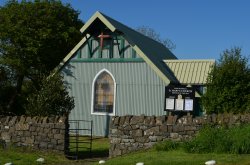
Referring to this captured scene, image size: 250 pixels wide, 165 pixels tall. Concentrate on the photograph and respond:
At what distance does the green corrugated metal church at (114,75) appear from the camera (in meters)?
26.5

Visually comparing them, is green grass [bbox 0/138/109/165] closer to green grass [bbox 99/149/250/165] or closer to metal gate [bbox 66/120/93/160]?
metal gate [bbox 66/120/93/160]

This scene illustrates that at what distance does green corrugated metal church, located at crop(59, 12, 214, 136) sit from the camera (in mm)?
26516

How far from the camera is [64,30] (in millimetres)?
33750

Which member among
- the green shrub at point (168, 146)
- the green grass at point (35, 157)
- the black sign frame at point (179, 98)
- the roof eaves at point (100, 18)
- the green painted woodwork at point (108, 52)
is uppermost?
the roof eaves at point (100, 18)

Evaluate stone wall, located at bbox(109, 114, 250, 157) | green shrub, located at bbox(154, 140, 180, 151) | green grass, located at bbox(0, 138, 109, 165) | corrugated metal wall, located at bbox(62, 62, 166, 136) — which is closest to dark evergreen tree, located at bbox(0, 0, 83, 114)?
corrugated metal wall, located at bbox(62, 62, 166, 136)

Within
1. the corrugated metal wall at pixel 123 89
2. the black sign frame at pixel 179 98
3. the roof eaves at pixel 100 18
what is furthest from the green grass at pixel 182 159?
the roof eaves at pixel 100 18

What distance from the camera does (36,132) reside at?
57.9ft

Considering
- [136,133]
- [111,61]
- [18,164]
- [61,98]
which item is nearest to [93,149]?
[61,98]

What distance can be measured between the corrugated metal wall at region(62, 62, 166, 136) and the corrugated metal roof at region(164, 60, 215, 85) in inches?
79.8

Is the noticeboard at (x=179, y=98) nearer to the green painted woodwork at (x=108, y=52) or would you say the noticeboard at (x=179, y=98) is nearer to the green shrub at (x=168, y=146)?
the green painted woodwork at (x=108, y=52)

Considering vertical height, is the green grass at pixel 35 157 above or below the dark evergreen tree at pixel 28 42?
below

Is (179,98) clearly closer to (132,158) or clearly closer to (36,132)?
(36,132)

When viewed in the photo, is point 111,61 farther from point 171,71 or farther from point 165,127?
point 165,127

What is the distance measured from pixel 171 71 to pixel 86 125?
231 inches
